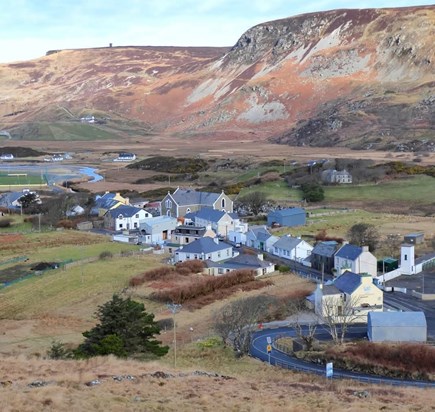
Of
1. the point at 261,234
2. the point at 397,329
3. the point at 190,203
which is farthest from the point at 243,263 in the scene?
the point at 190,203

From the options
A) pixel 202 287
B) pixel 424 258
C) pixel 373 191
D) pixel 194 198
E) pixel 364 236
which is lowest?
pixel 202 287

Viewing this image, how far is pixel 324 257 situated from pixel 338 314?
10.8 metres

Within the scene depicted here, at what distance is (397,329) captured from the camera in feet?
82.7

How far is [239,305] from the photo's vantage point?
1080 inches

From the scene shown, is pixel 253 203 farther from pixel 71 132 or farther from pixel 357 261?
pixel 71 132

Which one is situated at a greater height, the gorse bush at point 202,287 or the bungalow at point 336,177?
the bungalow at point 336,177

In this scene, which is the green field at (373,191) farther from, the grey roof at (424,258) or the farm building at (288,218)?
the grey roof at (424,258)

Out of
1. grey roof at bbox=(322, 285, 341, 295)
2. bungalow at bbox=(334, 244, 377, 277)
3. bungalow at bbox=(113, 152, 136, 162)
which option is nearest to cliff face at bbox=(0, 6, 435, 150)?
bungalow at bbox=(113, 152, 136, 162)

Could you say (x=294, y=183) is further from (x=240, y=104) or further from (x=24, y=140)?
(x=24, y=140)

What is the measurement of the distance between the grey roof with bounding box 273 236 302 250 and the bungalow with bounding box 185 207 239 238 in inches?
229

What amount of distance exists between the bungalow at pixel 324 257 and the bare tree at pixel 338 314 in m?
8.33

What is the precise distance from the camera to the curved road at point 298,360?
21203 mm

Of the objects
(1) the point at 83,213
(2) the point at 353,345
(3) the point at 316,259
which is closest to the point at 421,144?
(1) the point at 83,213

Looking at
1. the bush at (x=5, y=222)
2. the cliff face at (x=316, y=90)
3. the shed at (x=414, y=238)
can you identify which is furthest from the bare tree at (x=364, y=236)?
the cliff face at (x=316, y=90)
